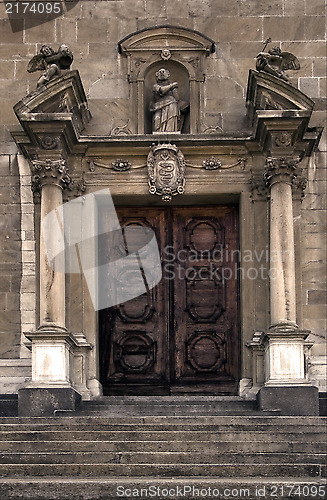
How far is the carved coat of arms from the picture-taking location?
57.0 feet

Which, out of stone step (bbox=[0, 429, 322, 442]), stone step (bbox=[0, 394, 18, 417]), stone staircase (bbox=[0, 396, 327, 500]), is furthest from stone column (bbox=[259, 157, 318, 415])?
stone step (bbox=[0, 394, 18, 417])

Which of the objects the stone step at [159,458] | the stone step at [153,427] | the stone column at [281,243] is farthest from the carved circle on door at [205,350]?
the stone step at [159,458]

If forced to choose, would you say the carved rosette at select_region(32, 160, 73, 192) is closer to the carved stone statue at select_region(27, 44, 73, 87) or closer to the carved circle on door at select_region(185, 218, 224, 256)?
the carved stone statue at select_region(27, 44, 73, 87)

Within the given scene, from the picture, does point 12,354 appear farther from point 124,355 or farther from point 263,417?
point 263,417

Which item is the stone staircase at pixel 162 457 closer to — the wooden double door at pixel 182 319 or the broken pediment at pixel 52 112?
the wooden double door at pixel 182 319

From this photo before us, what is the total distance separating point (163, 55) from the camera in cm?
1780

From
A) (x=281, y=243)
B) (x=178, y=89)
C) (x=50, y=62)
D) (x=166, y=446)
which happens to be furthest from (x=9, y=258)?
(x=166, y=446)

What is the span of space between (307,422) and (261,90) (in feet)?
15.1

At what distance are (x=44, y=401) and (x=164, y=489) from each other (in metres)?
3.92

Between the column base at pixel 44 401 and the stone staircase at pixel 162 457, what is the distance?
2.83 feet

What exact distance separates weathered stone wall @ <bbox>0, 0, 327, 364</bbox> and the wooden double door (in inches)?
49.6

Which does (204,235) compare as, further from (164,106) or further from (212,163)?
(164,106)

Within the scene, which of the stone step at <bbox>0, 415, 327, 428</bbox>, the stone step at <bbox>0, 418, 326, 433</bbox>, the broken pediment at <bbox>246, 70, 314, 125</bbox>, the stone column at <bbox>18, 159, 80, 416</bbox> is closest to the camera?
the stone step at <bbox>0, 418, 326, 433</bbox>

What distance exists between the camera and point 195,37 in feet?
58.6
